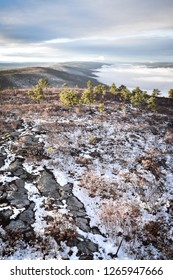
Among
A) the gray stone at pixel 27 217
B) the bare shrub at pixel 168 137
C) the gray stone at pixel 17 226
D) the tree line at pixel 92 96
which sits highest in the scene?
the tree line at pixel 92 96

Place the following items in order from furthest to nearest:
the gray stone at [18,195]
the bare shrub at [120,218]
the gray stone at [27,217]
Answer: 1. the gray stone at [18,195]
2. the bare shrub at [120,218]
3. the gray stone at [27,217]

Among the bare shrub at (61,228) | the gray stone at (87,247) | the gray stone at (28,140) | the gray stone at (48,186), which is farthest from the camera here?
the gray stone at (28,140)

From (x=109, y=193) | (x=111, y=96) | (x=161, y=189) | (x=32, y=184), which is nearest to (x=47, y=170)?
(x=32, y=184)

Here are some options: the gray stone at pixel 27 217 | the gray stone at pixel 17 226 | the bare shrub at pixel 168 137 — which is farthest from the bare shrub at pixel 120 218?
the bare shrub at pixel 168 137

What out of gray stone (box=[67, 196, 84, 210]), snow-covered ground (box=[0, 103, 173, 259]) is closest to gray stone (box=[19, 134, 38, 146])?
snow-covered ground (box=[0, 103, 173, 259])

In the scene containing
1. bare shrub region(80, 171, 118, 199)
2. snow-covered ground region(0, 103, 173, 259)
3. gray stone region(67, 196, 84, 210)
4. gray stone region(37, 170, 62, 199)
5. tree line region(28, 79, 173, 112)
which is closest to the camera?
snow-covered ground region(0, 103, 173, 259)

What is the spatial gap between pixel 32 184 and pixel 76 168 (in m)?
4.16

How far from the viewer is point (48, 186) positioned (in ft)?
58.7

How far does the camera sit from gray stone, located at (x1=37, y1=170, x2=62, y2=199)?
677 inches

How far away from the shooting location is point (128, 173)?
20969 millimetres

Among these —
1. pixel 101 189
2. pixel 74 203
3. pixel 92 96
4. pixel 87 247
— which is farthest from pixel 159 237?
pixel 92 96

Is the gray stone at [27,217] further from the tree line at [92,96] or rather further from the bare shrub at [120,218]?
the tree line at [92,96]

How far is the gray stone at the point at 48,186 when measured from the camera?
17203 mm

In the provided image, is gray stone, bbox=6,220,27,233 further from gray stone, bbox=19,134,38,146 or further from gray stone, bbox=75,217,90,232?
gray stone, bbox=19,134,38,146
